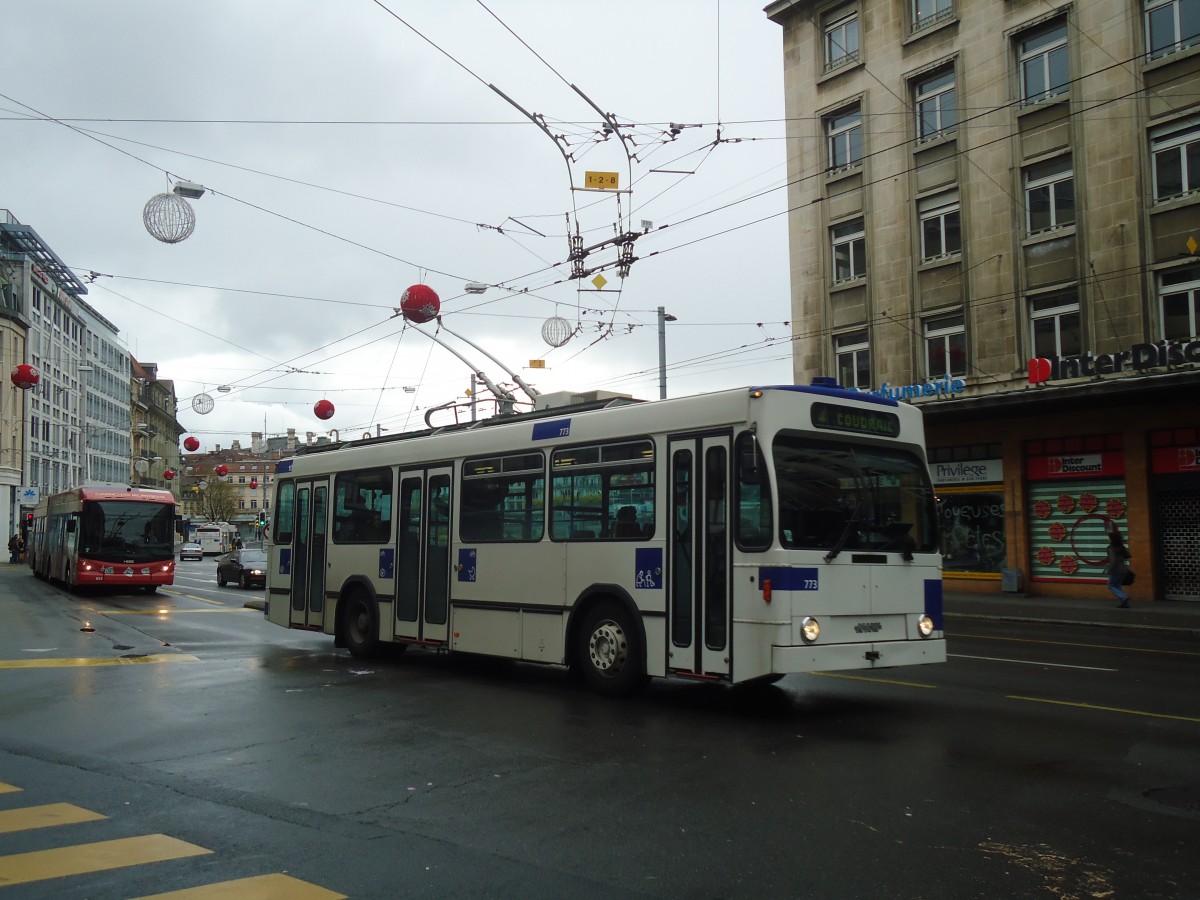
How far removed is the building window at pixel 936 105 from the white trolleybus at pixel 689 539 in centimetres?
1871

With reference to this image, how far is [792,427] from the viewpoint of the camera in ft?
29.8

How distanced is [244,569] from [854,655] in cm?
2926

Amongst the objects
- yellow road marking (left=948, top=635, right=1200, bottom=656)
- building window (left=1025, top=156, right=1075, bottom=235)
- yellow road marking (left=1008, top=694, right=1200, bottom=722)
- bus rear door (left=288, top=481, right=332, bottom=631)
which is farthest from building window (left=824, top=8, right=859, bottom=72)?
yellow road marking (left=1008, top=694, right=1200, bottom=722)

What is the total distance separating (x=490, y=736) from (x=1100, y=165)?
68.8ft

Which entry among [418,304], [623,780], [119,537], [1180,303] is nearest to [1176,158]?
[1180,303]

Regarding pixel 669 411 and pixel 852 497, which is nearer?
pixel 852 497

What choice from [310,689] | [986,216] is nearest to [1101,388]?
[986,216]

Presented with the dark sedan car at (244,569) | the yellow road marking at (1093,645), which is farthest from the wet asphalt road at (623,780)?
the dark sedan car at (244,569)

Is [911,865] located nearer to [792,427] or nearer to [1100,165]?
[792,427]

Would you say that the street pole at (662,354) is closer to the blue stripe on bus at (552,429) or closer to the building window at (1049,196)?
the building window at (1049,196)

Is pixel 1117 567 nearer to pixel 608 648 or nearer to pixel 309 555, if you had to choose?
pixel 608 648

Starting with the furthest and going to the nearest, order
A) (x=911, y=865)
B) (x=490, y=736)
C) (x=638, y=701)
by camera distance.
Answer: (x=638, y=701), (x=490, y=736), (x=911, y=865)

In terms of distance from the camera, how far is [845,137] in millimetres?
29078

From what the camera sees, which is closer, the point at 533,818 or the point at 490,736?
the point at 533,818
